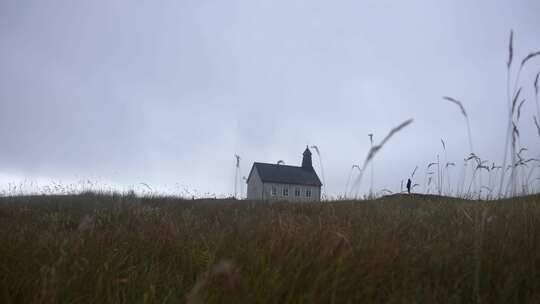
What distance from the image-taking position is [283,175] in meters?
61.4

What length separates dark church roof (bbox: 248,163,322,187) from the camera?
195 ft

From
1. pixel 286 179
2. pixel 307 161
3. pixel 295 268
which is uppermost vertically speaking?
pixel 307 161

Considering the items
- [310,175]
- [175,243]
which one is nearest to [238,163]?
[175,243]

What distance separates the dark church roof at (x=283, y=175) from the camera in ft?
195

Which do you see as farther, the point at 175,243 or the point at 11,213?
the point at 11,213

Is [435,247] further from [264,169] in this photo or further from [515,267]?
[264,169]

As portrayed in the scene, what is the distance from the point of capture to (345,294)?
6.49 ft

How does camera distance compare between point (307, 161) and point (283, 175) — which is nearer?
point (283, 175)

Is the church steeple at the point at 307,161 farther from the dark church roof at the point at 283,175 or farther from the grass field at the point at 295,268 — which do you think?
the grass field at the point at 295,268

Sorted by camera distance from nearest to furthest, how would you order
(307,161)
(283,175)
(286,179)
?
(286,179)
(283,175)
(307,161)

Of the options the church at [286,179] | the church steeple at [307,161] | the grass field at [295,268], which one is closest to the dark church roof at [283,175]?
the church at [286,179]

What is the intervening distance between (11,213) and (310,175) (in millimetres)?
59172

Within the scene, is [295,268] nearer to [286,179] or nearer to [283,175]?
[286,179]

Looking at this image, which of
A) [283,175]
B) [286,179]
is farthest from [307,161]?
[286,179]
